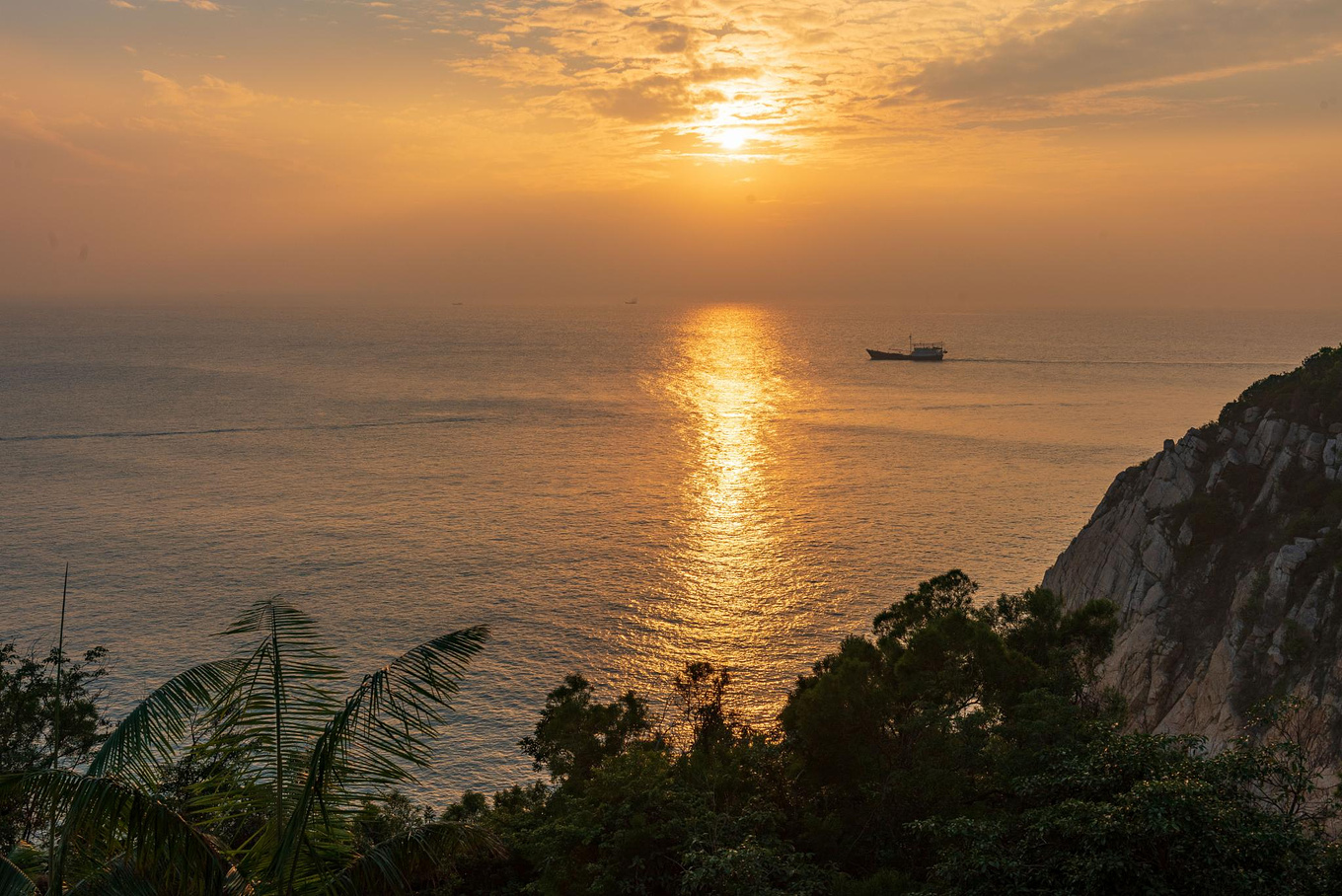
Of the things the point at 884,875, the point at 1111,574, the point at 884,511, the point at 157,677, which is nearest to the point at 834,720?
the point at 884,875

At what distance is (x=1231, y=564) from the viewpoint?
133ft

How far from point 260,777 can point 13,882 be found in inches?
119

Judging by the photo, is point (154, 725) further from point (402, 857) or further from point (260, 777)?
point (402, 857)

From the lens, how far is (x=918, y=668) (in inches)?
1055

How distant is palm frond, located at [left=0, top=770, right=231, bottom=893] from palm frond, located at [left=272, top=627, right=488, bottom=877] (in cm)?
106

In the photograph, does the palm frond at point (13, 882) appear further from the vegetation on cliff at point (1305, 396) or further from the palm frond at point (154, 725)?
the vegetation on cliff at point (1305, 396)

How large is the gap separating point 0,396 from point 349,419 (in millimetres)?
69616

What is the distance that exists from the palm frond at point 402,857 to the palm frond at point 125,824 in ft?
5.17

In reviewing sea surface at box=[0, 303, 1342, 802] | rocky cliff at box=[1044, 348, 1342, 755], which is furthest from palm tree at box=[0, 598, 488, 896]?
rocky cliff at box=[1044, 348, 1342, 755]

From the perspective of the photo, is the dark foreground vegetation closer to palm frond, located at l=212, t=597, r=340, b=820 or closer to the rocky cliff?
palm frond, located at l=212, t=597, r=340, b=820

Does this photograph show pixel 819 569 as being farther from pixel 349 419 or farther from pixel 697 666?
pixel 349 419

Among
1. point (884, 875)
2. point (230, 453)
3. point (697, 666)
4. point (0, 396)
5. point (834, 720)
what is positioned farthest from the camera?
point (0, 396)

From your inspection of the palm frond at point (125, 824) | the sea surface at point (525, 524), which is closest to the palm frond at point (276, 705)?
the palm frond at point (125, 824)

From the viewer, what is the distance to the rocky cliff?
112 feet
